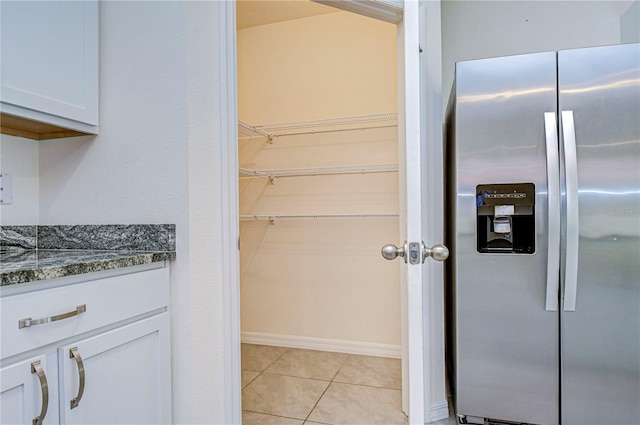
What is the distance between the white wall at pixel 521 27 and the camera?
2230 millimetres

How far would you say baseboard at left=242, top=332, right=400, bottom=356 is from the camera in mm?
2572

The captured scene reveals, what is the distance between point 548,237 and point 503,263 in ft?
0.71

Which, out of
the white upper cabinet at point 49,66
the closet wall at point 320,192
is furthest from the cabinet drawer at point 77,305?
the closet wall at point 320,192

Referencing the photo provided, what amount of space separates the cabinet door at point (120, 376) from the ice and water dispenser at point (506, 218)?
142 cm

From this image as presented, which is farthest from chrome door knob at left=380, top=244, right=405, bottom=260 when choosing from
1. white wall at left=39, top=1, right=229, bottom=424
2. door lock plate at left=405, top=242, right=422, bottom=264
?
white wall at left=39, top=1, right=229, bottom=424

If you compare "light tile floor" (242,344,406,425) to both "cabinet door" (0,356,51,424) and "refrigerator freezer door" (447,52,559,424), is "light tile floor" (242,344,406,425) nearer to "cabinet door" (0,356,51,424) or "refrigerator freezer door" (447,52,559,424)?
"refrigerator freezer door" (447,52,559,424)

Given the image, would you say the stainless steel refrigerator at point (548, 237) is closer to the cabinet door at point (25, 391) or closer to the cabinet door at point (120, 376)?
the cabinet door at point (120, 376)

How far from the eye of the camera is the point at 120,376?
1112mm

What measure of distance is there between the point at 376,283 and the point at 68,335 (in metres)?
1.99

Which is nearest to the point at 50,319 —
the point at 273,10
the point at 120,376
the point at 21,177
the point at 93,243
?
the point at 120,376

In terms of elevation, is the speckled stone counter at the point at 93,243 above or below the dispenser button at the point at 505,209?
below

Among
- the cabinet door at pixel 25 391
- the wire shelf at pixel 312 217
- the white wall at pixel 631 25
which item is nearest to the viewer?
the cabinet door at pixel 25 391

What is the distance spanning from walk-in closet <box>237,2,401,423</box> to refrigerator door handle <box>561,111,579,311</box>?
110 cm

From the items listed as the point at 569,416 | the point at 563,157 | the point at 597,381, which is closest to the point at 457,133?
the point at 563,157
